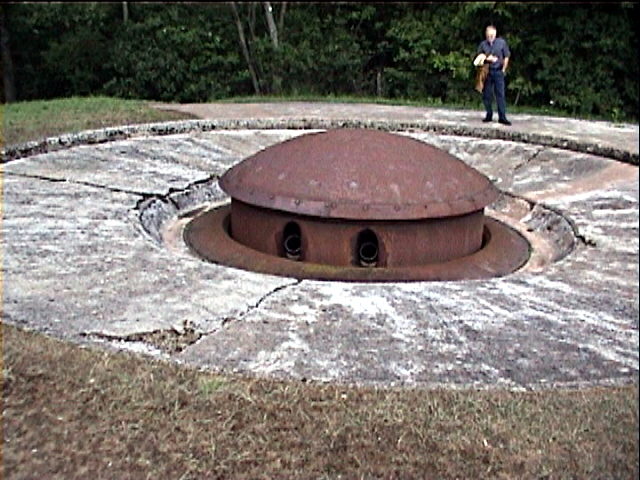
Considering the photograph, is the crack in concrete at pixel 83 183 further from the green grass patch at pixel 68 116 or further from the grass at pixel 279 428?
the grass at pixel 279 428

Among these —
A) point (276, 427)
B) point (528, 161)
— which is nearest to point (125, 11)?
point (528, 161)

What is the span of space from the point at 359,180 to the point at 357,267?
0.49 meters

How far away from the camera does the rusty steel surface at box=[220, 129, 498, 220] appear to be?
465 centimetres

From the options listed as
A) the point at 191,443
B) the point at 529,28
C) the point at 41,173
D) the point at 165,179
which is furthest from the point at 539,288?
the point at 529,28

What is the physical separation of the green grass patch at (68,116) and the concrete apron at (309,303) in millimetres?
1659

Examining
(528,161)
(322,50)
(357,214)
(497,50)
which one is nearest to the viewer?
(357,214)

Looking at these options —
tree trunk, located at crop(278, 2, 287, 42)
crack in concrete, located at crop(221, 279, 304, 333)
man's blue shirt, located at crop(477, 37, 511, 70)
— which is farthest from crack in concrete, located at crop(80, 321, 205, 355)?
tree trunk, located at crop(278, 2, 287, 42)

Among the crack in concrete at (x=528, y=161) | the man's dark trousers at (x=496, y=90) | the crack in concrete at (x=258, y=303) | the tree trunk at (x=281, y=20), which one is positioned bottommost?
the crack in concrete at (x=258, y=303)

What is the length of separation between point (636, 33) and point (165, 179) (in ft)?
36.8

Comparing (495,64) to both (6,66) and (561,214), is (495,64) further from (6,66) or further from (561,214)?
(6,66)

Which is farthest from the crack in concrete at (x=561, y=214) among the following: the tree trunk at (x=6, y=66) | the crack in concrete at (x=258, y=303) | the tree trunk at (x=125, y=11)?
the tree trunk at (x=6, y=66)

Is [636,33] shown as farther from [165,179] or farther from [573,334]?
[573,334]

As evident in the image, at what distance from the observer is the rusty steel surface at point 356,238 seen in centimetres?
468

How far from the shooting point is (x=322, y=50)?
55.1ft
